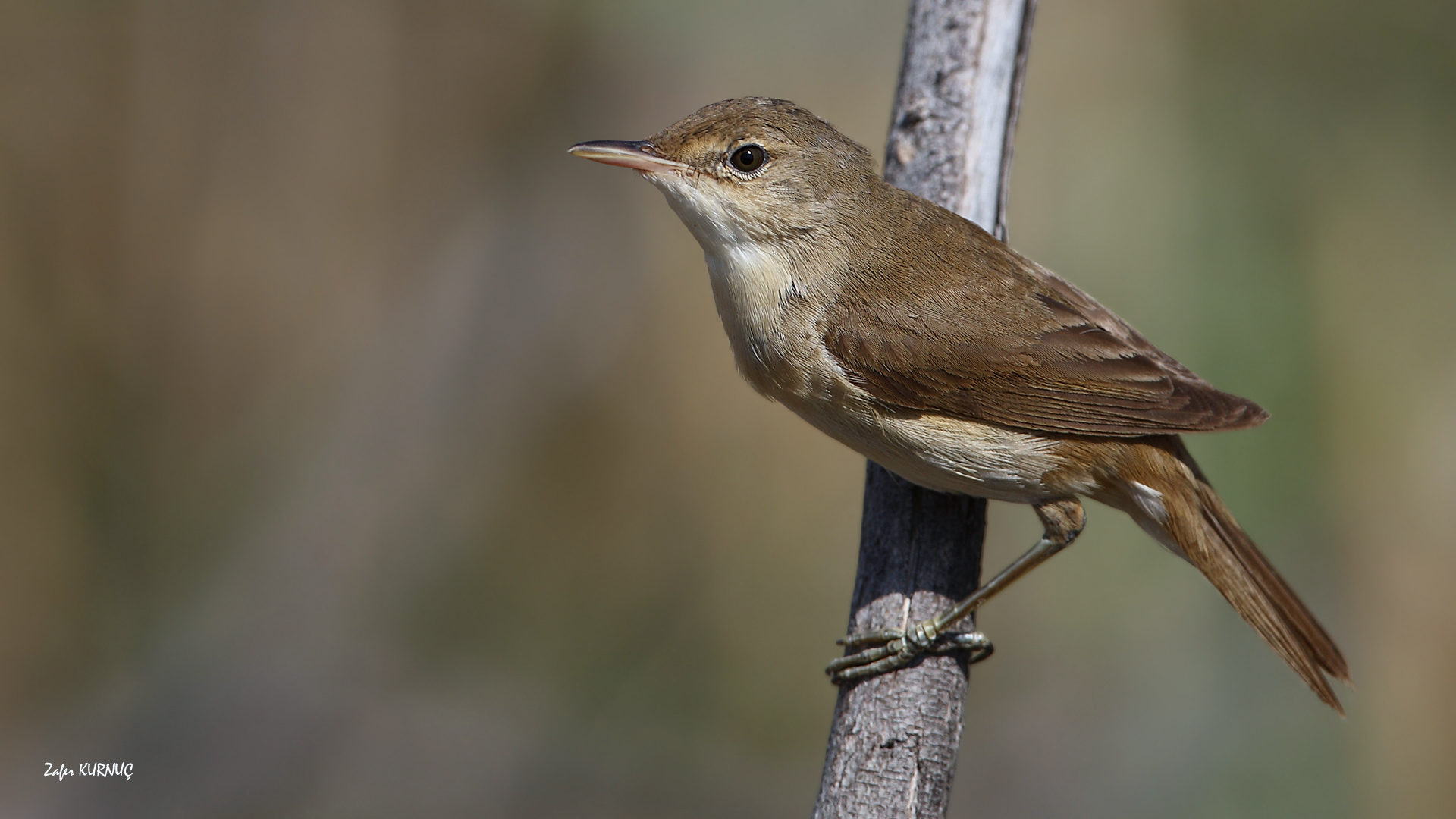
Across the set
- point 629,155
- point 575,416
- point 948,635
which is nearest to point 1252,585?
point 948,635

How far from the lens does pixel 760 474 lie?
5.11 m

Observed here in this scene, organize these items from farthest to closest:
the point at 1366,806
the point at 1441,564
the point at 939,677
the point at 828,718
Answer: the point at 828,718, the point at 1441,564, the point at 1366,806, the point at 939,677

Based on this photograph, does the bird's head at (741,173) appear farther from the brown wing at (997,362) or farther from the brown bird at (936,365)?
the brown wing at (997,362)

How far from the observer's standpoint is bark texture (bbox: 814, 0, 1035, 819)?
240 cm

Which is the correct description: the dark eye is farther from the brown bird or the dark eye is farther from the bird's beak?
the bird's beak

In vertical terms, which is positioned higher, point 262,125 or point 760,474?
point 262,125

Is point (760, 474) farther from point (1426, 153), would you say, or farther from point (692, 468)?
point (1426, 153)

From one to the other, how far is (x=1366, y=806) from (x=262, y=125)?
256 inches

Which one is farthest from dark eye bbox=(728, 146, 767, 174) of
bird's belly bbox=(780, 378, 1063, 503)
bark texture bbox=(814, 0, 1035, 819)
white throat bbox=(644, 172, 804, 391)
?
bark texture bbox=(814, 0, 1035, 819)

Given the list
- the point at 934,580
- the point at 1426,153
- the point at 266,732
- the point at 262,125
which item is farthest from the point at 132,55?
the point at 1426,153

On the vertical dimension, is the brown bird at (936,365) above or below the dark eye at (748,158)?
below

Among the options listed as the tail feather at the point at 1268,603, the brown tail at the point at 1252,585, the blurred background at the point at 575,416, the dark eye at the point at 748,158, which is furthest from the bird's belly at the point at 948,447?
the blurred background at the point at 575,416

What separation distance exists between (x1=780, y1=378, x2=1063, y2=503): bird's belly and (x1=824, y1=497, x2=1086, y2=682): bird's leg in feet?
0.51

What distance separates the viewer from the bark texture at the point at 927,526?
7.89ft
